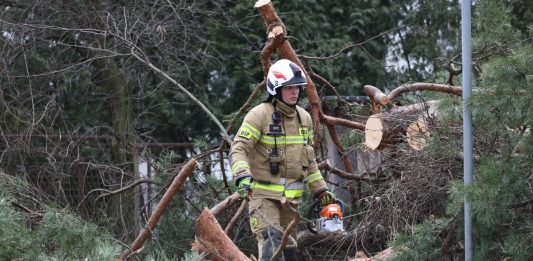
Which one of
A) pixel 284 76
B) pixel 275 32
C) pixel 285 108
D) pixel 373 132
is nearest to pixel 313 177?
pixel 285 108

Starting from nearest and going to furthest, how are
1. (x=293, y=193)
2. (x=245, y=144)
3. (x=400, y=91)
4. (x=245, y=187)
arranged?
(x=245, y=187), (x=245, y=144), (x=293, y=193), (x=400, y=91)

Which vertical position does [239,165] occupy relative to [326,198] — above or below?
above

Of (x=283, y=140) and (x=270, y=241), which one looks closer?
(x=270, y=241)

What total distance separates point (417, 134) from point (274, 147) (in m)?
1.11

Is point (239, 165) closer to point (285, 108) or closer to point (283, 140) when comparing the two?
point (283, 140)

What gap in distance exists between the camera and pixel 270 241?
5832 mm

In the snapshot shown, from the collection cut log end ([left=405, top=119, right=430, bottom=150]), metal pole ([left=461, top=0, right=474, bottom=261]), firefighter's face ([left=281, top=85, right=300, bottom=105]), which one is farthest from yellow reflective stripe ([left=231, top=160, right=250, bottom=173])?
metal pole ([left=461, top=0, right=474, bottom=261])

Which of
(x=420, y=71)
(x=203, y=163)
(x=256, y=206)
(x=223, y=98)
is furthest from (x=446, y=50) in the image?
(x=256, y=206)

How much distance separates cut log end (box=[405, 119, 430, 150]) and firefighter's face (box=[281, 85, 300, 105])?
3.15 ft

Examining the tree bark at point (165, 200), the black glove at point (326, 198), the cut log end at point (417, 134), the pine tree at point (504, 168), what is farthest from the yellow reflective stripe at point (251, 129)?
the pine tree at point (504, 168)

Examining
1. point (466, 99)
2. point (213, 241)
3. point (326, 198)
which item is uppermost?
point (466, 99)

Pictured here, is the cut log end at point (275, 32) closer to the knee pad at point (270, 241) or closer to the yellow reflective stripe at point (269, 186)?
the yellow reflective stripe at point (269, 186)

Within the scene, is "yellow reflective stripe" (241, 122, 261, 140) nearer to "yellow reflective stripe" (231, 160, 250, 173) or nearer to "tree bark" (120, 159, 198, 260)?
"yellow reflective stripe" (231, 160, 250, 173)

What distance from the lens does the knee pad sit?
5838 mm
